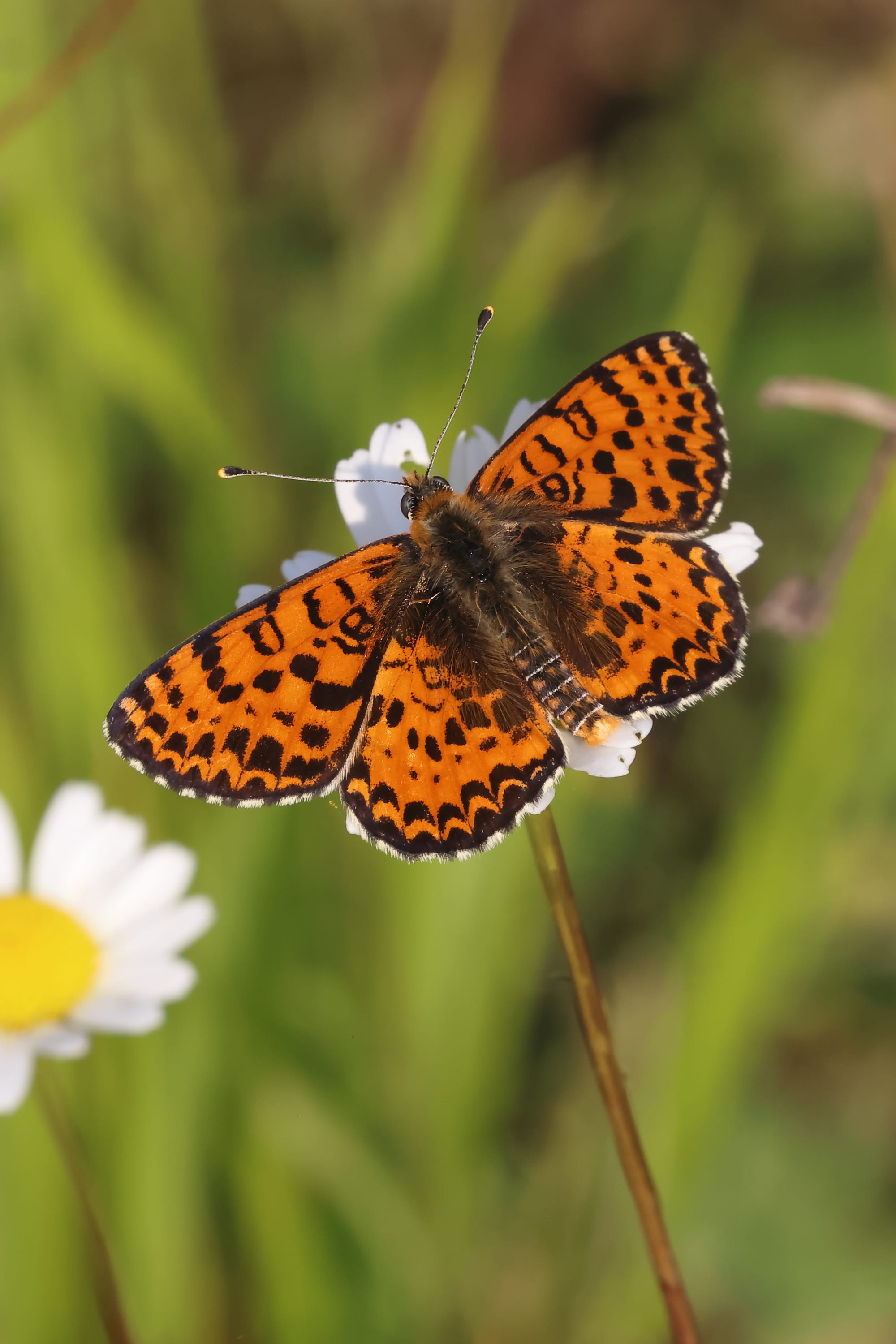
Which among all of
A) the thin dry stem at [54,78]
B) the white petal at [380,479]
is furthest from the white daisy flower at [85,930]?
the thin dry stem at [54,78]

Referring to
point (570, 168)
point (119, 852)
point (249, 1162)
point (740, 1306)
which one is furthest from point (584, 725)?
point (570, 168)

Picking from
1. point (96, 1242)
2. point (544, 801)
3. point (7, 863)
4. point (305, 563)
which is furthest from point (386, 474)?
point (96, 1242)

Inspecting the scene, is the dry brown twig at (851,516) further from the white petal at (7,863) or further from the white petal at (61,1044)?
the white petal at (7,863)

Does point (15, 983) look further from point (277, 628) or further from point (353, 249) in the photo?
point (353, 249)

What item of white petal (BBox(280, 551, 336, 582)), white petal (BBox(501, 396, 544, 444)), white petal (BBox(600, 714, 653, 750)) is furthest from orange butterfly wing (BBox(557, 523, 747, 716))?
white petal (BBox(280, 551, 336, 582))

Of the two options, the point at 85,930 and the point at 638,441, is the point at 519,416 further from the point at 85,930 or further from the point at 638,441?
the point at 85,930

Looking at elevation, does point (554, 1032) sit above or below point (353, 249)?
below
